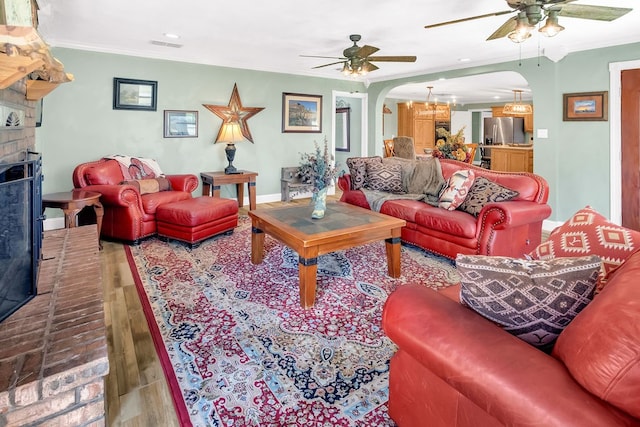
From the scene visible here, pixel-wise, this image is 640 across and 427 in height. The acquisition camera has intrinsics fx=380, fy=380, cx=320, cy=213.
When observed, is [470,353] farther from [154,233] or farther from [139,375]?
[154,233]

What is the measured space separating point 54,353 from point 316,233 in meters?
1.72

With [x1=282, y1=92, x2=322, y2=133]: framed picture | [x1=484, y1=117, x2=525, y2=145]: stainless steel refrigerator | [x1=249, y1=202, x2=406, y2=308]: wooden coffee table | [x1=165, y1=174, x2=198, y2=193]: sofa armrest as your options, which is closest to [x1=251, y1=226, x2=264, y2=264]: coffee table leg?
[x1=249, y1=202, x2=406, y2=308]: wooden coffee table

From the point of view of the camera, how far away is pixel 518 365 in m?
0.95

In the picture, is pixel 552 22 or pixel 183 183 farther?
pixel 183 183

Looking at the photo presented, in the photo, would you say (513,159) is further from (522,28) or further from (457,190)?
(522,28)

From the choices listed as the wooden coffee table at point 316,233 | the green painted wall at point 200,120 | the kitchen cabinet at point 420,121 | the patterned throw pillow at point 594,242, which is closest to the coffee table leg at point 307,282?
the wooden coffee table at point 316,233

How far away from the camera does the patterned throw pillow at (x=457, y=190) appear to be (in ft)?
12.0

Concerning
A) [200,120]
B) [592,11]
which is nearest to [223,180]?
[200,120]

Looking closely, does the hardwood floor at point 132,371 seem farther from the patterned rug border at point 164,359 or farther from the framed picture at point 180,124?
the framed picture at point 180,124

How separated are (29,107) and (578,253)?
317 cm

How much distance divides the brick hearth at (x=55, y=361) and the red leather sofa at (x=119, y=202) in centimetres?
222

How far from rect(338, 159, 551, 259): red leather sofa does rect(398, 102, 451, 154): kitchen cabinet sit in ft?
24.4

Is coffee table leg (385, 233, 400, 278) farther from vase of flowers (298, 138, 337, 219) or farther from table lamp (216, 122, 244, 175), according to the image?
table lamp (216, 122, 244, 175)

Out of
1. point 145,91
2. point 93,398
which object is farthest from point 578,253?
point 145,91
